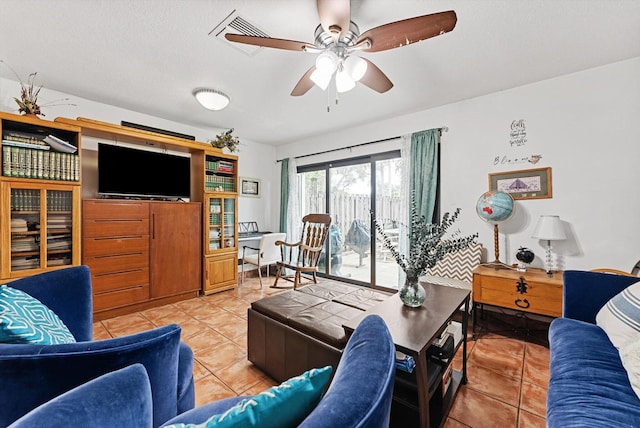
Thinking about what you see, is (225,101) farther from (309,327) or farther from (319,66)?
(309,327)

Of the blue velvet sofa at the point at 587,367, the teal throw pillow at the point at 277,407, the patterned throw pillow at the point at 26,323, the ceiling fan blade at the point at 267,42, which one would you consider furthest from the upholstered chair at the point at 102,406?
the ceiling fan blade at the point at 267,42

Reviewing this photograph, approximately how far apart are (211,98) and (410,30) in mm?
2036

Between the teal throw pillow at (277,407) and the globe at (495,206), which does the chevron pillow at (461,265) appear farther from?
the teal throw pillow at (277,407)

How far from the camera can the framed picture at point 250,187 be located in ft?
15.1

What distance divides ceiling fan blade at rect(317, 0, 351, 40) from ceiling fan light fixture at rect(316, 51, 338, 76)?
11 cm

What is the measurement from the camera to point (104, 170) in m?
2.87

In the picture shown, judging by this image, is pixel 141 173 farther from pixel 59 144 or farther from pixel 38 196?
pixel 38 196

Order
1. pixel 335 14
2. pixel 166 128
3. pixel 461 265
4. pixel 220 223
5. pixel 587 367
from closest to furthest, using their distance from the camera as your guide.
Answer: pixel 587 367 < pixel 335 14 < pixel 461 265 < pixel 166 128 < pixel 220 223

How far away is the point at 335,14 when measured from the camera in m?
1.39

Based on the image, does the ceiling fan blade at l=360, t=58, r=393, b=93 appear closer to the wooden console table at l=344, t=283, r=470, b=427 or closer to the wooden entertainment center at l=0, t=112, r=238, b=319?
the wooden console table at l=344, t=283, r=470, b=427

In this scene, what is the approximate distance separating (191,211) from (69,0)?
225 centimetres

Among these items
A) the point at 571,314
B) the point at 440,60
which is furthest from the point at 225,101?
the point at 571,314

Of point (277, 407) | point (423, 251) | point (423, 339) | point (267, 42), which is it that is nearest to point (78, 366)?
point (277, 407)

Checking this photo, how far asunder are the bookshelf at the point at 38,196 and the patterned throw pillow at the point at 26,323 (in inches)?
76.7
